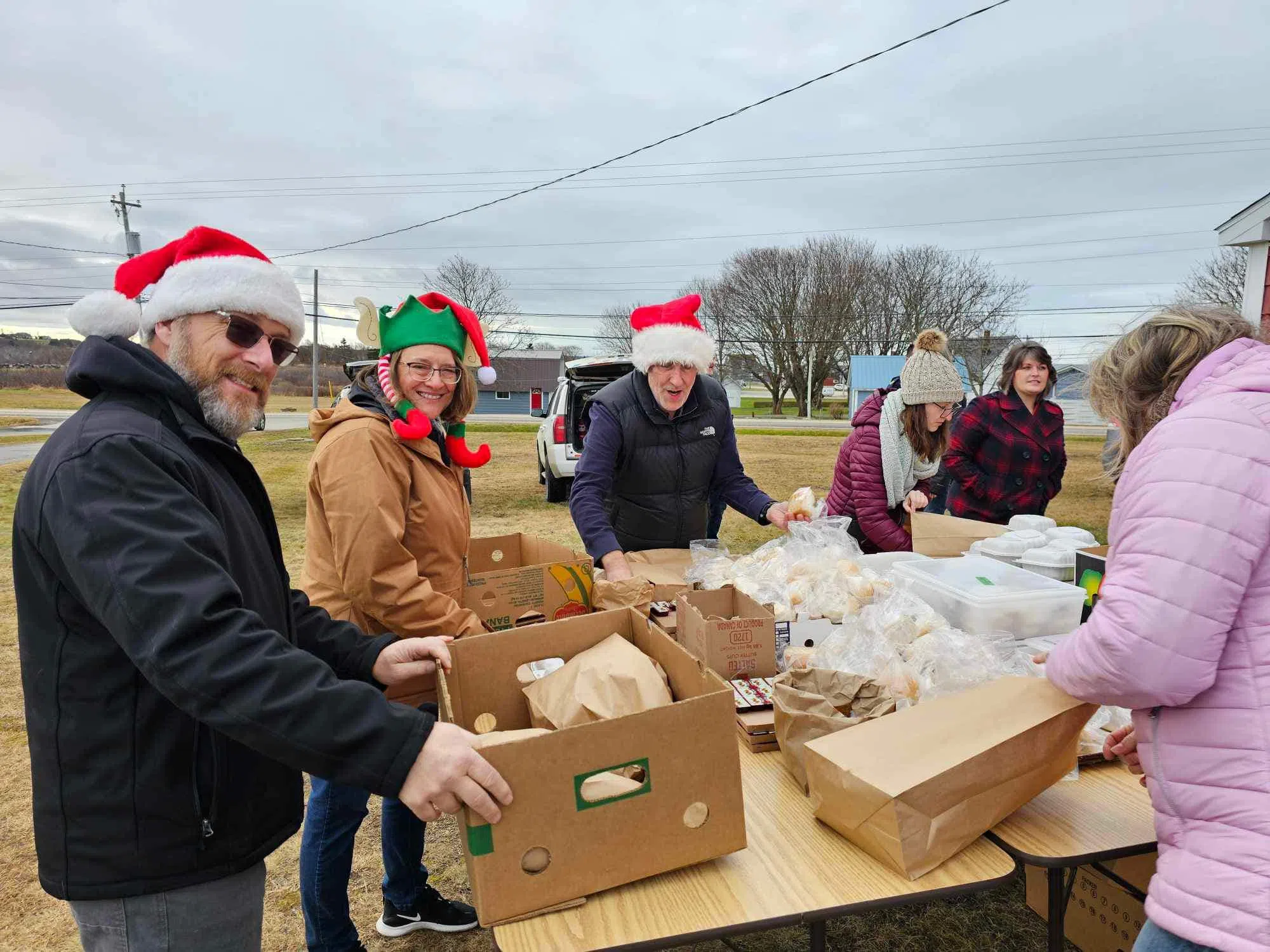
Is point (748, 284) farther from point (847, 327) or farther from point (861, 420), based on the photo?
point (861, 420)

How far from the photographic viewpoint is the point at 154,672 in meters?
0.99

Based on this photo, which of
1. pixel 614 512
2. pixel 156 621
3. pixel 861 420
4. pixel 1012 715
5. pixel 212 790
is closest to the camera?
pixel 156 621

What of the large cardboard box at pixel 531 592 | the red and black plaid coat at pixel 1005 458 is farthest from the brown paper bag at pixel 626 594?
the red and black plaid coat at pixel 1005 458

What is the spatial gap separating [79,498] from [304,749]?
46cm

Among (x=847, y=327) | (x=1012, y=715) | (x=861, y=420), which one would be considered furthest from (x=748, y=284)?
(x=1012, y=715)

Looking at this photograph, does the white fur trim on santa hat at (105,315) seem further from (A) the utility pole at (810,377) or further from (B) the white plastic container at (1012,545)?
(A) the utility pole at (810,377)

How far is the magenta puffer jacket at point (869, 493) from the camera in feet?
11.1

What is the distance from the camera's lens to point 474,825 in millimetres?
1058

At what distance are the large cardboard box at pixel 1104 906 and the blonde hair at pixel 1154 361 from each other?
3.88 ft

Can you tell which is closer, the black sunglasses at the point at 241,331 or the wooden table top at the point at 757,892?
the wooden table top at the point at 757,892

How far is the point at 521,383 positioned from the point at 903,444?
42.2 meters

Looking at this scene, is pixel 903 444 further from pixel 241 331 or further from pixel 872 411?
pixel 241 331

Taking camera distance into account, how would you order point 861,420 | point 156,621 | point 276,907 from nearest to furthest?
point 156,621 < point 276,907 < point 861,420

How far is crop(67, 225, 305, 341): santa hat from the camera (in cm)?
126
